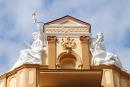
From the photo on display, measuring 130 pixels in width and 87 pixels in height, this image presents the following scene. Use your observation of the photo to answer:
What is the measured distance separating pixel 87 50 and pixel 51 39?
2.05 meters

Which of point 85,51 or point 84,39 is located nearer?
point 85,51

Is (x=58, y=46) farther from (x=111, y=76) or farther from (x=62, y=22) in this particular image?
(x=111, y=76)

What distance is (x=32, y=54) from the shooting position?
93.9 ft

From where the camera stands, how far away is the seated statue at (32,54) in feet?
92.6

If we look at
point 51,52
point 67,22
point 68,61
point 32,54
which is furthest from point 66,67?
point 67,22

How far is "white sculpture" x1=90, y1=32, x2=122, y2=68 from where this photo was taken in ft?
93.0

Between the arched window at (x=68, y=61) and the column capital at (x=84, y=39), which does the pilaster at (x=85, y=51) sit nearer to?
the column capital at (x=84, y=39)

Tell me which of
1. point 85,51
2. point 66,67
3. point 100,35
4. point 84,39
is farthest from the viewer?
point 100,35

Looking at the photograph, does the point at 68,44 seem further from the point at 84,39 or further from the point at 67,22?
the point at 67,22

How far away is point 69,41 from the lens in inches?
1145

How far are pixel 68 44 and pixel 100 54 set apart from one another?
1804 mm

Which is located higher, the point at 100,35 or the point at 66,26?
the point at 66,26

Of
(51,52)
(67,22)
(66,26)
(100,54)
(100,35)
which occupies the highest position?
(67,22)

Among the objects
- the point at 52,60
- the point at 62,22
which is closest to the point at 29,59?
the point at 52,60
